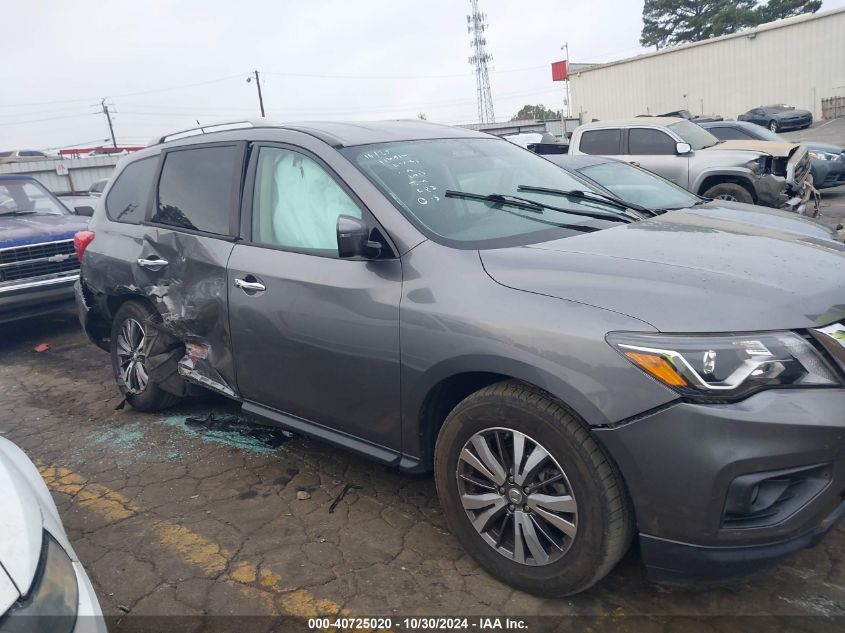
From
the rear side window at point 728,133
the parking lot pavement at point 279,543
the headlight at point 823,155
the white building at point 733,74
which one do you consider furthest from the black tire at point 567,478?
the white building at point 733,74

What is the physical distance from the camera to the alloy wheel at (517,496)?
244 cm

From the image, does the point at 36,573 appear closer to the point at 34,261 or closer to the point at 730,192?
the point at 34,261

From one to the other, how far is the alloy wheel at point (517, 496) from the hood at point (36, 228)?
6124 mm

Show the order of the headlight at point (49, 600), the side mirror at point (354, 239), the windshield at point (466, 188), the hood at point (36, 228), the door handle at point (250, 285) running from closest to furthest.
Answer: the headlight at point (49, 600), the side mirror at point (354, 239), the windshield at point (466, 188), the door handle at point (250, 285), the hood at point (36, 228)

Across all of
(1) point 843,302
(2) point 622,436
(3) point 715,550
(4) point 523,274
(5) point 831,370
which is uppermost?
(4) point 523,274

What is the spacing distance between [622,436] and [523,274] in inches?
28.0

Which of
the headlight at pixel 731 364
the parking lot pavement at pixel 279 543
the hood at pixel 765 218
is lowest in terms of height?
the parking lot pavement at pixel 279 543

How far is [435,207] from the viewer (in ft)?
10.1

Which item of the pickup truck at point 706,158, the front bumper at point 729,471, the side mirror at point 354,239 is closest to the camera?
the front bumper at point 729,471

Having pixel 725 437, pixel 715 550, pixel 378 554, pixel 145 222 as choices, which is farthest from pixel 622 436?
pixel 145 222

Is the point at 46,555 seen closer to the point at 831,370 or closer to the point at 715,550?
the point at 715,550

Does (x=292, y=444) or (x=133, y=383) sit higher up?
(x=133, y=383)

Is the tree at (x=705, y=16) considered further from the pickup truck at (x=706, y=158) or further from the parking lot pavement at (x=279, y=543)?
the parking lot pavement at (x=279, y=543)

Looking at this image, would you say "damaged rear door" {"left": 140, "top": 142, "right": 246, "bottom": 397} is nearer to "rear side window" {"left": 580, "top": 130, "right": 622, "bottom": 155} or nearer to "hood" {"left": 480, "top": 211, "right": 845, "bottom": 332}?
"hood" {"left": 480, "top": 211, "right": 845, "bottom": 332}
